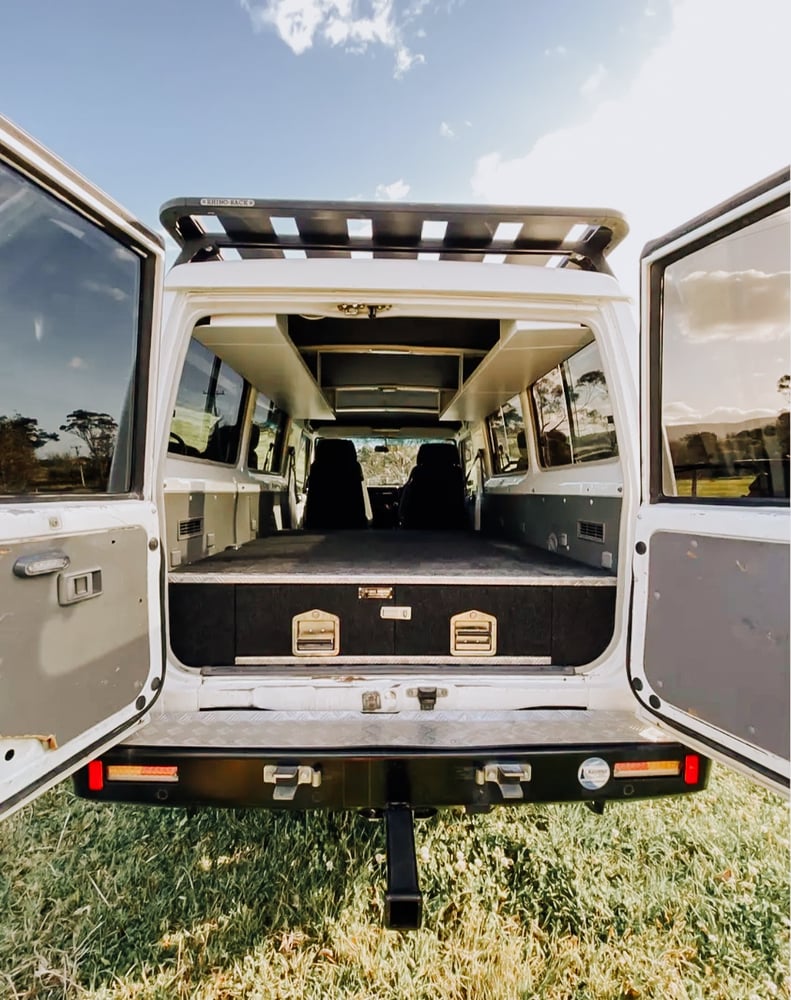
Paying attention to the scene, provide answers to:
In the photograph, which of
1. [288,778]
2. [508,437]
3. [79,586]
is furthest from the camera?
[508,437]

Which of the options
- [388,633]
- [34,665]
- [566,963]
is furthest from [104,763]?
[566,963]

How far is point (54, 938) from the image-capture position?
180 cm

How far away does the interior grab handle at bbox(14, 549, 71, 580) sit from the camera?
4.21ft

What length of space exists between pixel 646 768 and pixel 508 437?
330cm

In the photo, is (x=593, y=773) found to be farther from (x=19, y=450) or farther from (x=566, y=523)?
(x=19, y=450)

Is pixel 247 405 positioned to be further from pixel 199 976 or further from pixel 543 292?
pixel 199 976

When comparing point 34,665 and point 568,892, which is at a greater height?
point 34,665

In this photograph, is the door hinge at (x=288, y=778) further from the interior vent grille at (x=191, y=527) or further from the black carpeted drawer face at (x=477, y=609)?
the interior vent grille at (x=191, y=527)

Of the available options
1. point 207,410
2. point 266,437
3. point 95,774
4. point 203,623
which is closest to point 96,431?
point 203,623

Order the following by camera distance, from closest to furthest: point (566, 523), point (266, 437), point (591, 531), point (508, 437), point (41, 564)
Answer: point (41, 564) → point (591, 531) → point (566, 523) → point (266, 437) → point (508, 437)

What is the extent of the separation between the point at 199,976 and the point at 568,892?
4.34 feet

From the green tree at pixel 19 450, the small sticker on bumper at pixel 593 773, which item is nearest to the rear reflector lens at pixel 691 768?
the small sticker on bumper at pixel 593 773

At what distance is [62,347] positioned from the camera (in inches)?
64.4

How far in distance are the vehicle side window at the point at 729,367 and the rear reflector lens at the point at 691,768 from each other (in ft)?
2.77
